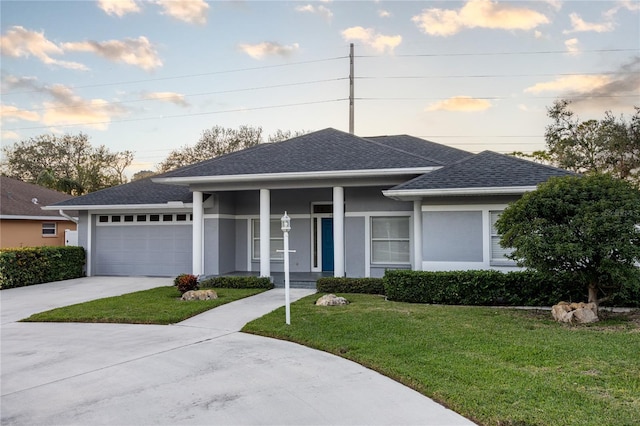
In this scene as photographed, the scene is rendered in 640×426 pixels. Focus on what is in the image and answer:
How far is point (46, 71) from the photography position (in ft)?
56.4

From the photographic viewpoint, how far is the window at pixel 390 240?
45.3 ft

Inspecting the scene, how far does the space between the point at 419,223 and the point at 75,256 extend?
41.6ft

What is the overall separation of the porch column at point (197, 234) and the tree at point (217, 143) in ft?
80.5

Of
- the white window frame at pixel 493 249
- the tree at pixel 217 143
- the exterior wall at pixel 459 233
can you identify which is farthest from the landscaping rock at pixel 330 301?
the tree at pixel 217 143

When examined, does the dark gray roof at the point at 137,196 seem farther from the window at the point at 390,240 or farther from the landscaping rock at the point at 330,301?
the landscaping rock at the point at 330,301

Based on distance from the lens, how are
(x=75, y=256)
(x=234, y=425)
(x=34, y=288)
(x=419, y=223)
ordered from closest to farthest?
(x=234, y=425), (x=419, y=223), (x=34, y=288), (x=75, y=256)

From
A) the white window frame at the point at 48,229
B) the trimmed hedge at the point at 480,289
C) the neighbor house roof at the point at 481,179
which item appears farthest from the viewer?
the white window frame at the point at 48,229

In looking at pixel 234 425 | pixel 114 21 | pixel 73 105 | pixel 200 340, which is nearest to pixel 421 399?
pixel 234 425


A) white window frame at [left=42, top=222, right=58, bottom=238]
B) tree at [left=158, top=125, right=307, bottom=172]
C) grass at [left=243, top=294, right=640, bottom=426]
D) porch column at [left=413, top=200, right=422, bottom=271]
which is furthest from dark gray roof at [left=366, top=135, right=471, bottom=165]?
tree at [left=158, top=125, right=307, bottom=172]

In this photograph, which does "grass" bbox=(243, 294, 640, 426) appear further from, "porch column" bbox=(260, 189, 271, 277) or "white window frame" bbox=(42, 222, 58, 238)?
"white window frame" bbox=(42, 222, 58, 238)

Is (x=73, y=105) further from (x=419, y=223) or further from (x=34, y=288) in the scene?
(x=419, y=223)

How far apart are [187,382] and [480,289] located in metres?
7.03

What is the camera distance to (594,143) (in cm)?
2562

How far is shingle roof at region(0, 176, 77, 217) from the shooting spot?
1956 centimetres
